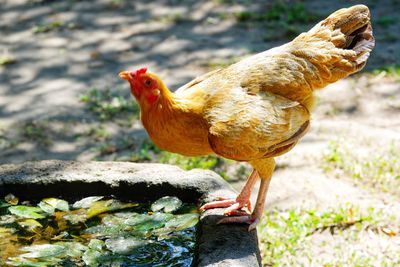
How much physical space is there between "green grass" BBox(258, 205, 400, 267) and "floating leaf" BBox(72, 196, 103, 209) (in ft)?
Answer: 4.46

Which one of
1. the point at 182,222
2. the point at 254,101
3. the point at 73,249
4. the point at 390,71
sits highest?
the point at 254,101

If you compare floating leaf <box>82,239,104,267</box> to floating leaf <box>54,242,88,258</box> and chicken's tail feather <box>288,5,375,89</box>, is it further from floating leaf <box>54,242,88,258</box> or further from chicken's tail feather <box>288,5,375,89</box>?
chicken's tail feather <box>288,5,375,89</box>

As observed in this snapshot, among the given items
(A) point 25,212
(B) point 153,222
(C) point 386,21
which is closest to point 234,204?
(B) point 153,222

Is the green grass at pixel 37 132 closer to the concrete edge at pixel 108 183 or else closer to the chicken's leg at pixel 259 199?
the concrete edge at pixel 108 183

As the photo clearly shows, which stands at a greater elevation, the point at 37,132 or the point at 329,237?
the point at 37,132

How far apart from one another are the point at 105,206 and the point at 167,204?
370mm

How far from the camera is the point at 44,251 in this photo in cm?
332

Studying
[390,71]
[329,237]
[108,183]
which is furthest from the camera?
[390,71]

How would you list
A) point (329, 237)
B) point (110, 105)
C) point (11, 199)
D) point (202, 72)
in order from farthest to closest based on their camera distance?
1. point (202, 72)
2. point (110, 105)
3. point (329, 237)
4. point (11, 199)

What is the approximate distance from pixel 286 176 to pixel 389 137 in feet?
3.80

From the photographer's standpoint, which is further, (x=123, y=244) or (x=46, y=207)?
(x=46, y=207)

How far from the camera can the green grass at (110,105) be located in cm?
680

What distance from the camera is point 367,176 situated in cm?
548

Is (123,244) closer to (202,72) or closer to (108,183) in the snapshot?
(108,183)
